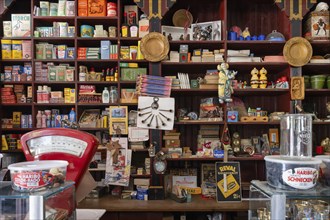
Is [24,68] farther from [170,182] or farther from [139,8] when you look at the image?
[170,182]

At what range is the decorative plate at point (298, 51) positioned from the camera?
368 cm

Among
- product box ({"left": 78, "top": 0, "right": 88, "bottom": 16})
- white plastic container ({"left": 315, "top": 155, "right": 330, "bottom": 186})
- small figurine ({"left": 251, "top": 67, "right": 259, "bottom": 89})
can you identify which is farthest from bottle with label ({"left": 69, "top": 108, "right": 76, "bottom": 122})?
white plastic container ({"left": 315, "top": 155, "right": 330, "bottom": 186})

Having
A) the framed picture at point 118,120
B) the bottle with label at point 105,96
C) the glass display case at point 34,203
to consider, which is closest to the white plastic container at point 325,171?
the glass display case at point 34,203

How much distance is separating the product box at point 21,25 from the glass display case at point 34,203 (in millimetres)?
2807

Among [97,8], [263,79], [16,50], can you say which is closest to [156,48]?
[97,8]

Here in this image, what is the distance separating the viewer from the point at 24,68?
12.6ft

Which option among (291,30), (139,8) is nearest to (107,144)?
(139,8)

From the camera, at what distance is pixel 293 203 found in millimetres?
1355

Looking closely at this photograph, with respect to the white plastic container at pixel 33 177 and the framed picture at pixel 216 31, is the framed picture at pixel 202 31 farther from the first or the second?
the white plastic container at pixel 33 177

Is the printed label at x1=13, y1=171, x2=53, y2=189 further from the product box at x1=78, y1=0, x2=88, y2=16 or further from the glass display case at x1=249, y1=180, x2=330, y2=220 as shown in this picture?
the product box at x1=78, y1=0, x2=88, y2=16

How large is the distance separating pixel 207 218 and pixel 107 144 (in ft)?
4.46

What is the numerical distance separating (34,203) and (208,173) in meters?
2.97

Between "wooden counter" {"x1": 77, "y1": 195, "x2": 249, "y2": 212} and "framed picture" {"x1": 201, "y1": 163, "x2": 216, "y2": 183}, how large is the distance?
42 centimetres

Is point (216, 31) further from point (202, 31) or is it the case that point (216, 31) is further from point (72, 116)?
point (72, 116)
